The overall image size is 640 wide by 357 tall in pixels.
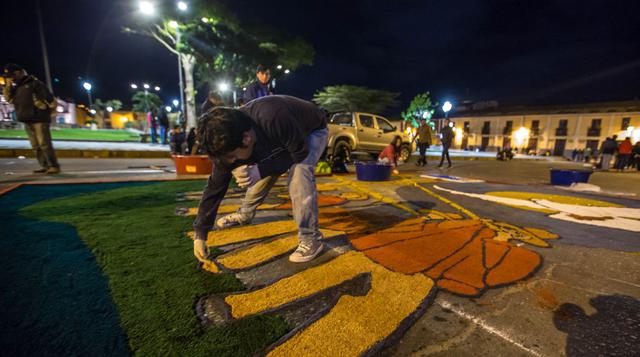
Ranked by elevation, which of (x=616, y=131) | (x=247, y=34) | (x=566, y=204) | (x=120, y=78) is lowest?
(x=566, y=204)

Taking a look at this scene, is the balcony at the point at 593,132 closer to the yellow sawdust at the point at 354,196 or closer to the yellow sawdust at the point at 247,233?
the yellow sawdust at the point at 354,196

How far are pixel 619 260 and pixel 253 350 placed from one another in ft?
8.94

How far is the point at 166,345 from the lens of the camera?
1.09 m

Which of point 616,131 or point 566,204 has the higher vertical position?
point 616,131

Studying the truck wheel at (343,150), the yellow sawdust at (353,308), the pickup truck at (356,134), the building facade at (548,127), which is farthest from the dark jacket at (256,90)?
the building facade at (548,127)

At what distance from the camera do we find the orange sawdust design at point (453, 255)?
67.0 inches

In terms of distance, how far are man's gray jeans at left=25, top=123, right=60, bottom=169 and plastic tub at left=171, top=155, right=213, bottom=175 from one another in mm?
1972

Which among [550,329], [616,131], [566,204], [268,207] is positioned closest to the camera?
[550,329]

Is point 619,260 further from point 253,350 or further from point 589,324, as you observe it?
point 253,350

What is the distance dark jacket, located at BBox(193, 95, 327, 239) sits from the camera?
1638 millimetres

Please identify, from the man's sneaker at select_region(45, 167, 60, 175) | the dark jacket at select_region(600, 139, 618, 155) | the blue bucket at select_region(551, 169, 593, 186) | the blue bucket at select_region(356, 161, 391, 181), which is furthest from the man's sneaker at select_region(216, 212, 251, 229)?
the dark jacket at select_region(600, 139, 618, 155)

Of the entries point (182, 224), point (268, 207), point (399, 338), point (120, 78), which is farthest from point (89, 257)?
point (120, 78)

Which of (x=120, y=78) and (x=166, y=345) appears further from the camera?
(x=120, y=78)

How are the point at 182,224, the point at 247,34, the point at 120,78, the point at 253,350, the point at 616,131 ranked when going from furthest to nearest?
the point at 120,78 < the point at 616,131 < the point at 247,34 < the point at 182,224 < the point at 253,350
